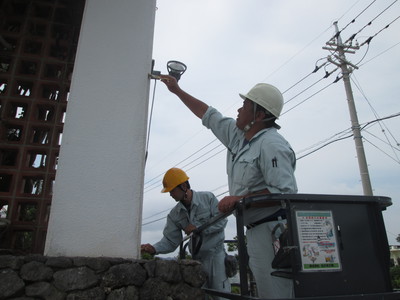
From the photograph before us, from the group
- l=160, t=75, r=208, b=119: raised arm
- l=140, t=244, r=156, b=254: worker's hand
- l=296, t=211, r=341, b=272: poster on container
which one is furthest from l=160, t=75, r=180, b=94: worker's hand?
l=296, t=211, r=341, b=272: poster on container

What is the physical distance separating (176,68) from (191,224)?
1.59 m

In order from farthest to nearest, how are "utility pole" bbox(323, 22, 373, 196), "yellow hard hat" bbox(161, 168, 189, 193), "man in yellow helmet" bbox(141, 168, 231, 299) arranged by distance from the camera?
"utility pole" bbox(323, 22, 373, 196) → "yellow hard hat" bbox(161, 168, 189, 193) → "man in yellow helmet" bbox(141, 168, 231, 299)

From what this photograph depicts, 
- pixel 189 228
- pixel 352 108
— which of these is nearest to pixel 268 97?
pixel 189 228

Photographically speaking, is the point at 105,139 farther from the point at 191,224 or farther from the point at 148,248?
the point at 191,224

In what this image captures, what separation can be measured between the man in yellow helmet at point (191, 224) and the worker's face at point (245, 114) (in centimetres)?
120

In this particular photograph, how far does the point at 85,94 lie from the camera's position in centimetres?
205

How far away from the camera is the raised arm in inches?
109

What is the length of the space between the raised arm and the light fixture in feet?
0.27

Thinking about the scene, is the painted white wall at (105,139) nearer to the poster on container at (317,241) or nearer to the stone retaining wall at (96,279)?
the stone retaining wall at (96,279)

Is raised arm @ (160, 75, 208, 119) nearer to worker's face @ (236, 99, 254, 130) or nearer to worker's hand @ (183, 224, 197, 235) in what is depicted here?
worker's face @ (236, 99, 254, 130)

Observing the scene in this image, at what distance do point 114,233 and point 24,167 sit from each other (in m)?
1.23

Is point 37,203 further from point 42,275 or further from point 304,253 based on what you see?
point 304,253

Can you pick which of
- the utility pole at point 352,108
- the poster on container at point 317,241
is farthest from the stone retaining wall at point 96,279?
the utility pole at point 352,108

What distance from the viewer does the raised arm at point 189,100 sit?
9.11 feet
